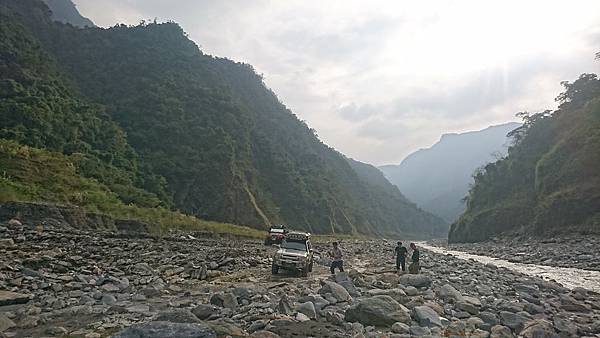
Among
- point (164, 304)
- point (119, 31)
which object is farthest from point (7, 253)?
point (119, 31)

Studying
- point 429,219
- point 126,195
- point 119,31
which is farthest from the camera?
point 429,219

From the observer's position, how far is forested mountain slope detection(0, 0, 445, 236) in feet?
187

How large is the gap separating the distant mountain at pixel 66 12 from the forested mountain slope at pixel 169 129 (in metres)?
51.8

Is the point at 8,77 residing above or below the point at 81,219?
above

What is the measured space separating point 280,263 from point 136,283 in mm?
6978

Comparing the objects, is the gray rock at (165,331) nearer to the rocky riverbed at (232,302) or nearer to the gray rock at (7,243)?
the rocky riverbed at (232,302)

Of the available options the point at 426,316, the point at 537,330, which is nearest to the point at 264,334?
the point at 426,316

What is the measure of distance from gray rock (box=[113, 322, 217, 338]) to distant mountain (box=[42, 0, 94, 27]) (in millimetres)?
159834

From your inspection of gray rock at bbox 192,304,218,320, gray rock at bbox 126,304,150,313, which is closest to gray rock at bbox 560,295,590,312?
gray rock at bbox 192,304,218,320

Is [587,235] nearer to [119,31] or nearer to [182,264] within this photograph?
[182,264]

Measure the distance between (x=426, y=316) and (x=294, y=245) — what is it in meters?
11.3

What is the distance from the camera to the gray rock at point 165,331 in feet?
26.6

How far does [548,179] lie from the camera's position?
2586 inches

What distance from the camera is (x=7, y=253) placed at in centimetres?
1831
